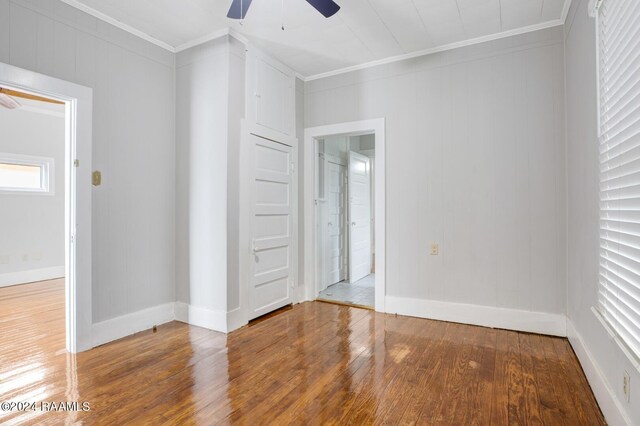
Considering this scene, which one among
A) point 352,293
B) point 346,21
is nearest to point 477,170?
point 346,21

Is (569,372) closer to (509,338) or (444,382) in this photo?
(509,338)

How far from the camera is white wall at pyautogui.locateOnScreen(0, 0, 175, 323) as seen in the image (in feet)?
8.73

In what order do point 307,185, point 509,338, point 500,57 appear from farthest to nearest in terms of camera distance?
point 307,185 → point 500,57 → point 509,338

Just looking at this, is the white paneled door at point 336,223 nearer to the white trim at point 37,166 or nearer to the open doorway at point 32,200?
the open doorway at point 32,200

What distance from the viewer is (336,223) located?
18.1 feet

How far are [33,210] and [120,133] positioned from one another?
387 cm

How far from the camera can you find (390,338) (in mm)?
3123

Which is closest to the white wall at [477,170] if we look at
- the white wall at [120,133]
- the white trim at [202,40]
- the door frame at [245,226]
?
the door frame at [245,226]

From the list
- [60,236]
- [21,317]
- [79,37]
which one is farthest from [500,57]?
[60,236]

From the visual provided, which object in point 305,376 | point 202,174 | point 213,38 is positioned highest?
point 213,38

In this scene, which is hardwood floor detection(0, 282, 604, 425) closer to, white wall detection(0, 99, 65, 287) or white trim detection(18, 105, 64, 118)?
white wall detection(0, 99, 65, 287)

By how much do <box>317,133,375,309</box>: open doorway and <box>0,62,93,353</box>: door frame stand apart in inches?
101

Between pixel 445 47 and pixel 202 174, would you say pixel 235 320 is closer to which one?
pixel 202 174

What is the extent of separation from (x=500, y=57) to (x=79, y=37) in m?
3.75
